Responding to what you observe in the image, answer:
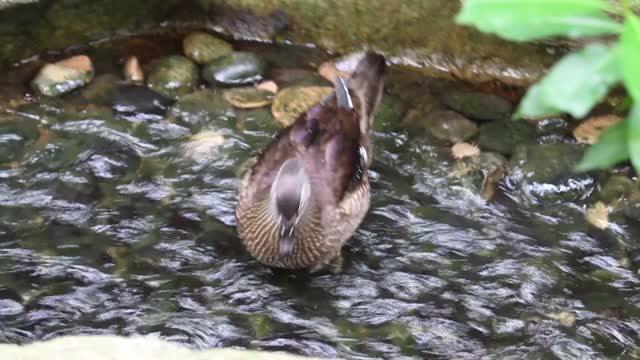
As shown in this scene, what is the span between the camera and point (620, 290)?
403 cm

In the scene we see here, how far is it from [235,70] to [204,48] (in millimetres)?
324

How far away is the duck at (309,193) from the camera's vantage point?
388 cm

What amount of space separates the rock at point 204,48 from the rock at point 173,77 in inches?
4.8

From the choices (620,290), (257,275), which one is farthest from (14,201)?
(620,290)

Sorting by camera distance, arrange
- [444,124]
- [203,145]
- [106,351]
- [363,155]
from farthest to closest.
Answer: [444,124], [203,145], [363,155], [106,351]

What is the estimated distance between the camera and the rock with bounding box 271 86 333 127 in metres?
5.04

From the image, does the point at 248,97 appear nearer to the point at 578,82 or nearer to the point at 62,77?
the point at 62,77

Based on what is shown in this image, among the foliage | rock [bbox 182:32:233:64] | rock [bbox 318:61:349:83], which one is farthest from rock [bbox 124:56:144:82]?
the foliage

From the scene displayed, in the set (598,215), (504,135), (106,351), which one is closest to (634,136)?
(106,351)

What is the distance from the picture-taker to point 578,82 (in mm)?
909

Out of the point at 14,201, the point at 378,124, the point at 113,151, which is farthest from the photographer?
the point at 378,124

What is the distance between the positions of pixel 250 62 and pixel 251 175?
150cm

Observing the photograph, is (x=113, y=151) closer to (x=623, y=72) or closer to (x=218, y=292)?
(x=218, y=292)

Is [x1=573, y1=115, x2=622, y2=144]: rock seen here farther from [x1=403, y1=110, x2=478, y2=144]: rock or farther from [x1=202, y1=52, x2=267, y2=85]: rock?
[x1=202, y1=52, x2=267, y2=85]: rock
